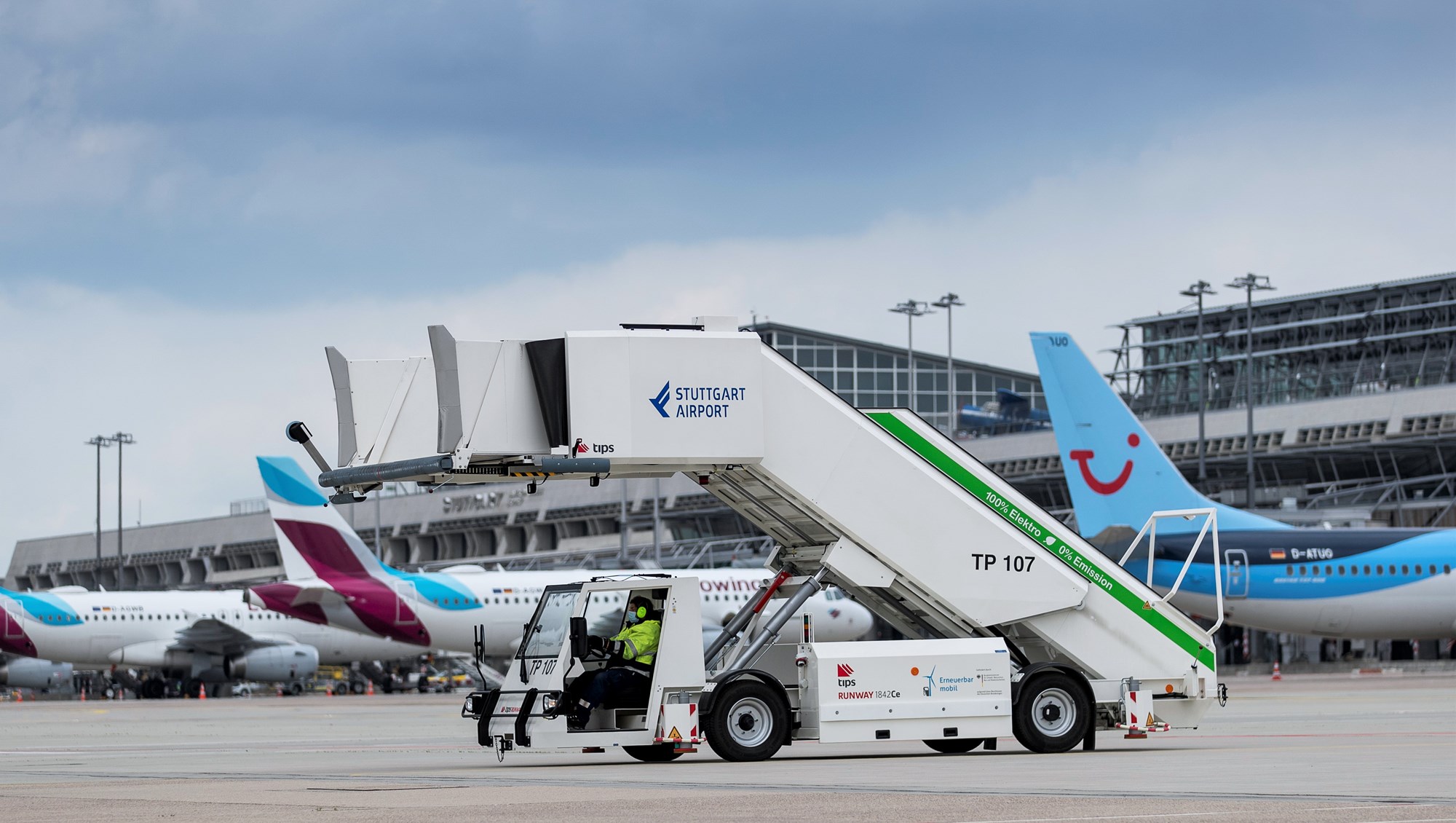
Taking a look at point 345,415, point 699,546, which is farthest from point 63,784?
point 699,546

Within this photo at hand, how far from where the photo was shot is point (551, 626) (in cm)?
1748

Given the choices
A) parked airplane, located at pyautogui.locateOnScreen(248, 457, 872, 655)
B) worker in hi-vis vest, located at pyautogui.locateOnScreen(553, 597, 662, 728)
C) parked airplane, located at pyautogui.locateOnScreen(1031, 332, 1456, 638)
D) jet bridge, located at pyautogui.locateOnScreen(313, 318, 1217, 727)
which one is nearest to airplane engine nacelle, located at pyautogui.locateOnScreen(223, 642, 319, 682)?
parked airplane, located at pyautogui.locateOnScreen(248, 457, 872, 655)

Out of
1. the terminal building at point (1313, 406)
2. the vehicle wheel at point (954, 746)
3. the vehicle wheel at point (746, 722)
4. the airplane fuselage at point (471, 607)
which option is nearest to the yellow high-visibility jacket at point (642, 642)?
the vehicle wheel at point (746, 722)

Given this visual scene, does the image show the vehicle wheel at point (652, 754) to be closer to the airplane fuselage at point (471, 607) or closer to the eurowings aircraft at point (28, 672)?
the airplane fuselage at point (471, 607)

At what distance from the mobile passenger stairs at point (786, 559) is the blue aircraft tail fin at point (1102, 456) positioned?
20041mm

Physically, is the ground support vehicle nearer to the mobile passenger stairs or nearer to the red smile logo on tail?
the mobile passenger stairs

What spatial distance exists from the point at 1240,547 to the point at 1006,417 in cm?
4926

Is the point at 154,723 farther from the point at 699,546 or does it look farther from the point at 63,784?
the point at 699,546

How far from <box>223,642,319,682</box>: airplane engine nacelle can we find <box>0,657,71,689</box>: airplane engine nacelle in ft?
32.0

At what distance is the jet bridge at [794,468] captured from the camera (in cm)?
1677

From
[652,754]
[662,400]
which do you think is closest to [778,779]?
[652,754]

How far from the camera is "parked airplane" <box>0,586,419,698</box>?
53.7m

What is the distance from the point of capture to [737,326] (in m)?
18.1

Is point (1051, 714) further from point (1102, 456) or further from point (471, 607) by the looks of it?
point (471, 607)
